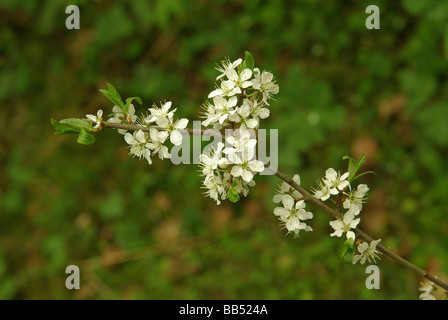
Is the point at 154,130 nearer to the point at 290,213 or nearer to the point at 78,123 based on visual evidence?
the point at 78,123

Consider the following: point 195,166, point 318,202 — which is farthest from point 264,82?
point 195,166

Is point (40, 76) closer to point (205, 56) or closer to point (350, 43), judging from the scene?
point (205, 56)

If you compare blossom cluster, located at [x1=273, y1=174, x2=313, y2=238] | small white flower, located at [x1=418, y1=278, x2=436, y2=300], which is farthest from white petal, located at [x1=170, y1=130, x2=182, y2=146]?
small white flower, located at [x1=418, y1=278, x2=436, y2=300]

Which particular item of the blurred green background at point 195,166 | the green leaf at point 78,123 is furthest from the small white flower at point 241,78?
the blurred green background at point 195,166

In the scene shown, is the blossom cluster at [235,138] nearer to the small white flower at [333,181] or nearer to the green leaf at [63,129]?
the small white flower at [333,181]
